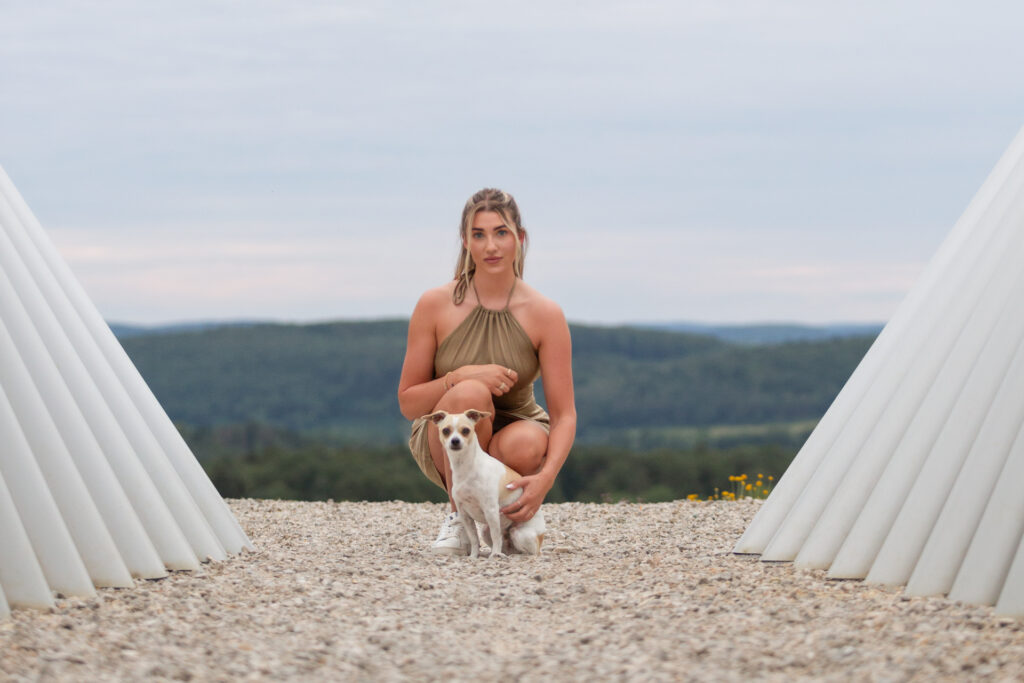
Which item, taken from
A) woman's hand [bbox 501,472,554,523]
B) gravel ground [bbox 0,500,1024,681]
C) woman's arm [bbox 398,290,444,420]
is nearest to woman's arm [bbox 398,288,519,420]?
woman's arm [bbox 398,290,444,420]

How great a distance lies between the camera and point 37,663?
4508mm

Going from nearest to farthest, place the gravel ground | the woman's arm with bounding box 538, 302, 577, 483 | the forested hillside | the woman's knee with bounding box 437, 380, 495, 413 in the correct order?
the gravel ground, the woman's knee with bounding box 437, 380, 495, 413, the woman's arm with bounding box 538, 302, 577, 483, the forested hillside

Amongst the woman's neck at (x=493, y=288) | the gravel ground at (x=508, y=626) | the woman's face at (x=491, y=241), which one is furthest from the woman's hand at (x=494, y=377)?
the gravel ground at (x=508, y=626)

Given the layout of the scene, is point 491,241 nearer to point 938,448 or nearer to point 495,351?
point 495,351

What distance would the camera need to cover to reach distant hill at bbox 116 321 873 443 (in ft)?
116

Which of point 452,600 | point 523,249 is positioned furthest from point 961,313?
point 452,600

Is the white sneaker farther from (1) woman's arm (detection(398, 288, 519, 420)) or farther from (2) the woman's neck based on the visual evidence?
(2) the woman's neck

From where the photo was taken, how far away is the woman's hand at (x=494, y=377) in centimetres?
703

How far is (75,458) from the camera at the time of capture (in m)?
5.96

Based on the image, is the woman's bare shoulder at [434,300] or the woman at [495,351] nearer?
the woman at [495,351]

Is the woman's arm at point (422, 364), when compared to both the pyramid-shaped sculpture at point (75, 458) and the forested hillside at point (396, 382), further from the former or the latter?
the forested hillside at point (396, 382)

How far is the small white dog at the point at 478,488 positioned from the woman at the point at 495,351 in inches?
5.0

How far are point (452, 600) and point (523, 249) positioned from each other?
2746 mm

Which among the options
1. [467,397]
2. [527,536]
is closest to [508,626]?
[527,536]
